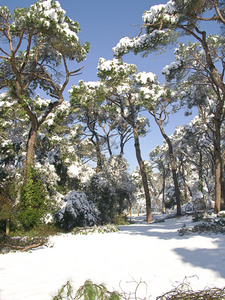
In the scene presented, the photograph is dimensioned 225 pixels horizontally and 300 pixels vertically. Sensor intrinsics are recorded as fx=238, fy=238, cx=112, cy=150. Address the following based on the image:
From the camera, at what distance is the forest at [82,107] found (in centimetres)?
984

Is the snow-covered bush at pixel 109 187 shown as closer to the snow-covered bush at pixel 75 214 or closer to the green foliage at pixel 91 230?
the snow-covered bush at pixel 75 214

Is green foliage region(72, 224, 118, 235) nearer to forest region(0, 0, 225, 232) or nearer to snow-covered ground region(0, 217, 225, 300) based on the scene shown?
forest region(0, 0, 225, 232)

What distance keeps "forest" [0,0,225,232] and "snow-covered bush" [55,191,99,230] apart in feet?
0.17

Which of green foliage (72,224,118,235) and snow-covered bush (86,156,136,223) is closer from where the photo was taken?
green foliage (72,224,118,235)

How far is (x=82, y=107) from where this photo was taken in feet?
69.2

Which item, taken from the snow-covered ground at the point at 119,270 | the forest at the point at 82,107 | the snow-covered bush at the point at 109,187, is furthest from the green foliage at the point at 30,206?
the snow-covered bush at the point at 109,187

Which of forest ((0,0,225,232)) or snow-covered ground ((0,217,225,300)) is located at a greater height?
forest ((0,0,225,232))

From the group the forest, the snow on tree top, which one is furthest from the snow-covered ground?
the snow on tree top

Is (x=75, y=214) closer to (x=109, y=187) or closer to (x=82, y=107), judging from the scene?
(x=109, y=187)

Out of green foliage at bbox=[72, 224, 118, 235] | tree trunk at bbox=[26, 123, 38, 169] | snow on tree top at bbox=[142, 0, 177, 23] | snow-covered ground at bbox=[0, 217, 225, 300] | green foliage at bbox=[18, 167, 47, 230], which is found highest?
snow on tree top at bbox=[142, 0, 177, 23]

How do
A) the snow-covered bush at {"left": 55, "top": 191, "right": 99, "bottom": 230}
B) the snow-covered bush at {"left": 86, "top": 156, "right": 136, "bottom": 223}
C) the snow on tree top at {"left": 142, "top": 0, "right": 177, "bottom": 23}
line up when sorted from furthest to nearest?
1. the snow-covered bush at {"left": 86, "top": 156, "right": 136, "bottom": 223}
2. the snow-covered bush at {"left": 55, "top": 191, "right": 99, "bottom": 230}
3. the snow on tree top at {"left": 142, "top": 0, "right": 177, "bottom": 23}

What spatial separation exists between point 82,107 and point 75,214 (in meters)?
A: 11.2

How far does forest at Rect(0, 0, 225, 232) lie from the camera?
9836 mm

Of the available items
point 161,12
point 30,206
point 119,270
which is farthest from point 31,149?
point 119,270
